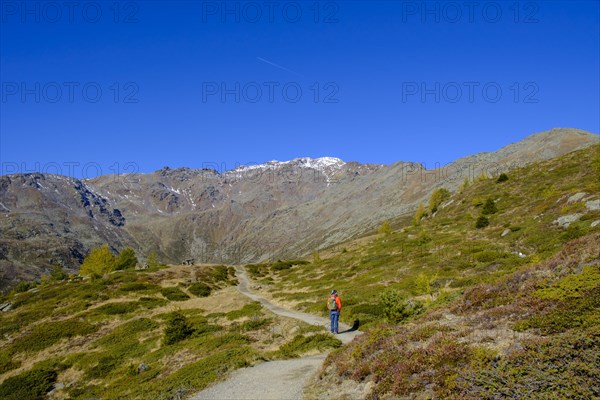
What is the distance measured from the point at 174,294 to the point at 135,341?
18684mm

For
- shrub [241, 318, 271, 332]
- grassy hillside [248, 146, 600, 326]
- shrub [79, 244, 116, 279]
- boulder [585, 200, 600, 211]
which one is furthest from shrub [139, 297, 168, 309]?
boulder [585, 200, 600, 211]

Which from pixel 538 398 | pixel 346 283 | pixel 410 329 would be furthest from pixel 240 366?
pixel 346 283

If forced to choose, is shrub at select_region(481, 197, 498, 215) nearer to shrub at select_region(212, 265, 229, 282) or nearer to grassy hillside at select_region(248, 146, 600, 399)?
grassy hillside at select_region(248, 146, 600, 399)

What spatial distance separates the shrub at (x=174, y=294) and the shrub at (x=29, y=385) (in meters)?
20.7

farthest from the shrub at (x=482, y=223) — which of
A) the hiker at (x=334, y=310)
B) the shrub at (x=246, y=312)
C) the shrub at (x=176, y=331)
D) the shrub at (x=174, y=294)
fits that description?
the shrub at (x=174, y=294)

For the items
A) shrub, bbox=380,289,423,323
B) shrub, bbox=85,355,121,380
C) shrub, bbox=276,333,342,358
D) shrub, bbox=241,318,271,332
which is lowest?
shrub, bbox=85,355,121,380

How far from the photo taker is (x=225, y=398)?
14750mm

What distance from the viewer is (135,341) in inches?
1339

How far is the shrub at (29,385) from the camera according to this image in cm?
2692

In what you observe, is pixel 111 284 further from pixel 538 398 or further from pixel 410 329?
pixel 538 398

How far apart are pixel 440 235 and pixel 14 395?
48289 millimetres

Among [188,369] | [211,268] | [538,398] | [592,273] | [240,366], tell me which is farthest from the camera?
[211,268]

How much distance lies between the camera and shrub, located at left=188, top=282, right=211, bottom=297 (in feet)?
178

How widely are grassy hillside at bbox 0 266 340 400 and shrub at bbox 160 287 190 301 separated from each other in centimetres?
13
